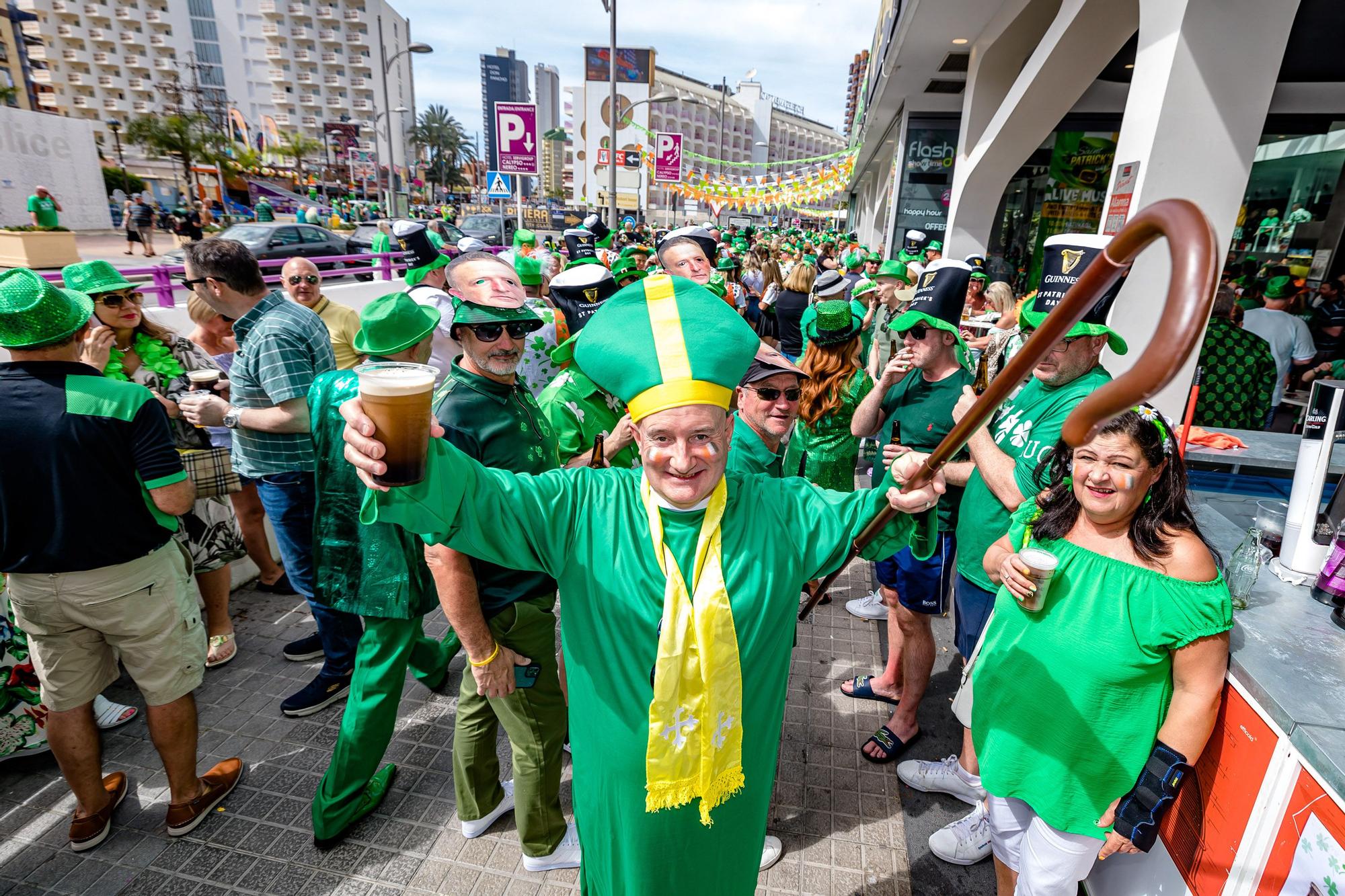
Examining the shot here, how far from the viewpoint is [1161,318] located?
32.6 inches

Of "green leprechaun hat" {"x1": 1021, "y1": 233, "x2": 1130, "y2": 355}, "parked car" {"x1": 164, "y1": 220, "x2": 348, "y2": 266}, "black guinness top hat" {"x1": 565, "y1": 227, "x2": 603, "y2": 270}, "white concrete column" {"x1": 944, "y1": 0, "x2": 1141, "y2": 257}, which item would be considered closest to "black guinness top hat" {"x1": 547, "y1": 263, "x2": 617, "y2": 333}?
"green leprechaun hat" {"x1": 1021, "y1": 233, "x2": 1130, "y2": 355}

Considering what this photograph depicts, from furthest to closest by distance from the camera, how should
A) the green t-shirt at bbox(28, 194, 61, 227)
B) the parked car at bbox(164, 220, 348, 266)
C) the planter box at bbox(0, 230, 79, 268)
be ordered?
the parked car at bbox(164, 220, 348, 266), the planter box at bbox(0, 230, 79, 268), the green t-shirt at bbox(28, 194, 61, 227)

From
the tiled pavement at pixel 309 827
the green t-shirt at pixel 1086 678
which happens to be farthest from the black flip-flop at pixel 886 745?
the green t-shirt at pixel 1086 678

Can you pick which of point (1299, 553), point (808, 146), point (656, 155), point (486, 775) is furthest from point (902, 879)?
point (808, 146)

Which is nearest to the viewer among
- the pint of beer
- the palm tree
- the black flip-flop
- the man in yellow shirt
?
the pint of beer

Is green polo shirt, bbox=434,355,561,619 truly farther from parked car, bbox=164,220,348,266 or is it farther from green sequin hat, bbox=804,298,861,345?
parked car, bbox=164,220,348,266

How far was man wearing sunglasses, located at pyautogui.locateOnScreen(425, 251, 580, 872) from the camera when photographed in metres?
2.39

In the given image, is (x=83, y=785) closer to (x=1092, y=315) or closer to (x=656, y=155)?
(x=1092, y=315)

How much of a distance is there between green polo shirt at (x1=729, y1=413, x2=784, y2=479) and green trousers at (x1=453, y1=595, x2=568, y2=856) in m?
0.97

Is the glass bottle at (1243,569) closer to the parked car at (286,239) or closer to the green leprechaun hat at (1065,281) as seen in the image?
the green leprechaun hat at (1065,281)

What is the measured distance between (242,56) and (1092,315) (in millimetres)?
104773

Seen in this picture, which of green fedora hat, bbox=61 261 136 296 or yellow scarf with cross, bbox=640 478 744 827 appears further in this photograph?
green fedora hat, bbox=61 261 136 296

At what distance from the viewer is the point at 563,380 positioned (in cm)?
337

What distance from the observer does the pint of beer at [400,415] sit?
1220 mm
